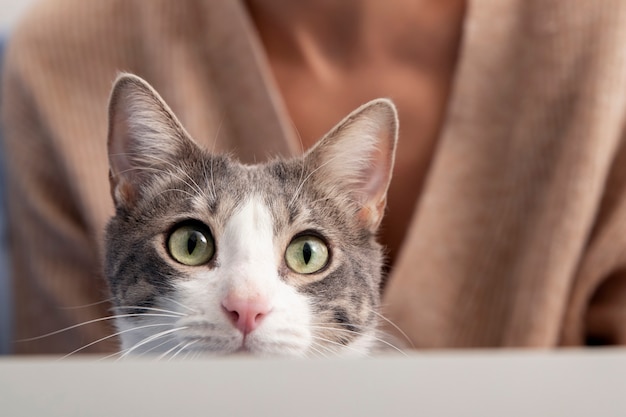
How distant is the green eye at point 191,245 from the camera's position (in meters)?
0.29

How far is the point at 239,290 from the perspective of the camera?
0.29 meters

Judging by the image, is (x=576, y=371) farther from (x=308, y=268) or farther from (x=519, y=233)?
(x=519, y=233)

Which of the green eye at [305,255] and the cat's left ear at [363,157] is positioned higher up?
the cat's left ear at [363,157]

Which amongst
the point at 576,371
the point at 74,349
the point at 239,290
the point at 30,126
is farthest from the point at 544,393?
the point at 30,126

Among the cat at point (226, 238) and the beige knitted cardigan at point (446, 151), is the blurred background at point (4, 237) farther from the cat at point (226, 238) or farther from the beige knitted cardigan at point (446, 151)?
the cat at point (226, 238)

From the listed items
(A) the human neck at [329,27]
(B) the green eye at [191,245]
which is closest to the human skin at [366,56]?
(A) the human neck at [329,27]

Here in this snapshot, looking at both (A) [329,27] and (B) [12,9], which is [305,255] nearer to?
(A) [329,27]

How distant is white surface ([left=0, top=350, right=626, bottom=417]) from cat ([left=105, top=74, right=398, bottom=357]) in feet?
0.08

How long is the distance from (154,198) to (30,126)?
0.71 ft

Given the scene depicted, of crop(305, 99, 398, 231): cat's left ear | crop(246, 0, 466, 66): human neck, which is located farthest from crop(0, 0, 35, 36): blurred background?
crop(305, 99, 398, 231): cat's left ear

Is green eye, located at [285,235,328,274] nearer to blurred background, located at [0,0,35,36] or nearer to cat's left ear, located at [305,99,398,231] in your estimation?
cat's left ear, located at [305,99,398,231]

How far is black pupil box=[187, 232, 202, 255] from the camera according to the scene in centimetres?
29

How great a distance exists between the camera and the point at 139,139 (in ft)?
0.97

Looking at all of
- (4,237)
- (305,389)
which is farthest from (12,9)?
(305,389)
